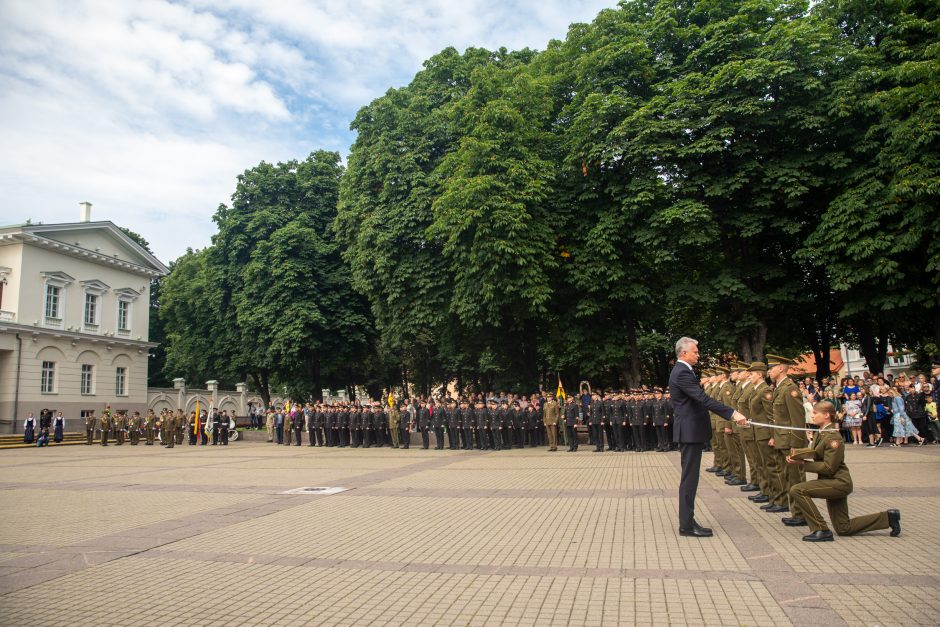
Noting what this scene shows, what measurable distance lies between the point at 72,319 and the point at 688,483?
131 feet

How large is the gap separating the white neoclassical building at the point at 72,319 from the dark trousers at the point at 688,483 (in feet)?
119

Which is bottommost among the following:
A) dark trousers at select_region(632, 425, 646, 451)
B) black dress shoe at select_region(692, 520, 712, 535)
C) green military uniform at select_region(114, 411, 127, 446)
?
black dress shoe at select_region(692, 520, 712, 535)

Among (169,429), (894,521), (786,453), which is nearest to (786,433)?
(786,453)

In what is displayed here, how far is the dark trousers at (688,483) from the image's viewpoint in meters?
7.21

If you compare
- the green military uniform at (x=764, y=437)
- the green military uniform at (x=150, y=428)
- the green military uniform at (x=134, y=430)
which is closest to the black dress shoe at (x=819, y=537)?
the green military uniform at (x=764, y=437)

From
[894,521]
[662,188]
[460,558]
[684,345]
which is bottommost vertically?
[460,558]

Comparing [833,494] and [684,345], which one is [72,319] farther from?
[833,494]

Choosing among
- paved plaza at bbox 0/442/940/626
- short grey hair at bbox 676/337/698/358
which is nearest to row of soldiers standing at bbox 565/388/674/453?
paved plaza at bbox 0/442/940/626

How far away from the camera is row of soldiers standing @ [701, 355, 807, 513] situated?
316 inches

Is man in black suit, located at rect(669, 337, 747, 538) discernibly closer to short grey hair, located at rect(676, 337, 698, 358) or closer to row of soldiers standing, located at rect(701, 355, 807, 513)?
short grey hair, located at rect(676, 337, 698, 358)

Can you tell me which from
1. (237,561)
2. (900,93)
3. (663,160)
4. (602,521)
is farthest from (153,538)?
(900,93)

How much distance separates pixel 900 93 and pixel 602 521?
1855 cm

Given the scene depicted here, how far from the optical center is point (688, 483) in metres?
7.30

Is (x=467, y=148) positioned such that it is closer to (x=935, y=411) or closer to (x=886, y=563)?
(x=935, y=411)
